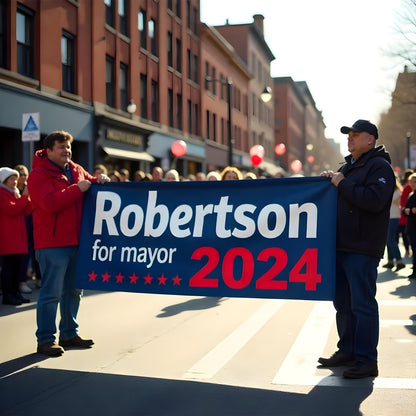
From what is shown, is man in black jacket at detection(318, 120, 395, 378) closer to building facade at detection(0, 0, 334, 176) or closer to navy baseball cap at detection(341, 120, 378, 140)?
navy baseball cap at detection(341, 120, 378, 140)

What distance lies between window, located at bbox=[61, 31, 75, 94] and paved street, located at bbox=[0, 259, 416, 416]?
13.9 m

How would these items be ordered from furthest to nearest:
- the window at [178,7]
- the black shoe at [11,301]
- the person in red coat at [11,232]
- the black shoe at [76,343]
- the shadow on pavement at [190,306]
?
1. the window at [178,7]
2. the person in red coat at [11,232]
3. the black shoe at [11,301]
4. the shadow on pavement at [190,306]
5. the black shoe at [76,343]

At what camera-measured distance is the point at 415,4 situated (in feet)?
103

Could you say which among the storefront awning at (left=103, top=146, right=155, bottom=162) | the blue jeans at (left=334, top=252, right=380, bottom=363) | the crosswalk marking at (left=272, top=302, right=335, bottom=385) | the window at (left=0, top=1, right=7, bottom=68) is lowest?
the crosswalk marking at (left=272, top=302, right=335, bottom=385)

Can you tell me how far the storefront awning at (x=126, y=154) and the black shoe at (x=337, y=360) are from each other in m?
18.5

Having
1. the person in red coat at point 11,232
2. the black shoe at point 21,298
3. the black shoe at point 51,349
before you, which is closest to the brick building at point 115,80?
the person in red coat at point 11,232

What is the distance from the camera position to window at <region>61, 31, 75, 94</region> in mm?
21203

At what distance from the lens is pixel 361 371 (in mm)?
5125

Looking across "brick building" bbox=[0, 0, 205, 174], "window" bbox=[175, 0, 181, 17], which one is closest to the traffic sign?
"brick building" bbox=[0, 0, 205, 174]

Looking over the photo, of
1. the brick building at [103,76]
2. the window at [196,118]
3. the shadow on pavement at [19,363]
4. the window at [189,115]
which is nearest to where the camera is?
the shadow on pavement at [19,363]

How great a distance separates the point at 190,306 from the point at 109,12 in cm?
1866

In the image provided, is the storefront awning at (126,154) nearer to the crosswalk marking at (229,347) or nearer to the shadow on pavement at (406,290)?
the shadow on pavement at (406,290)

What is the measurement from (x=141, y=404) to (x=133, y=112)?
22526 mm

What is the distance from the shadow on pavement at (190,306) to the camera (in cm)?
840
